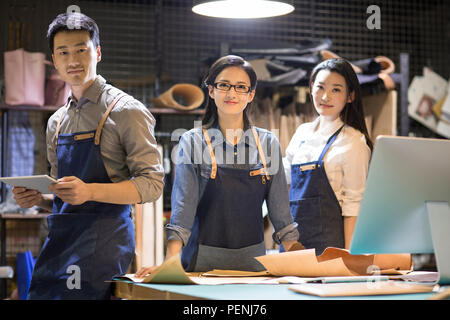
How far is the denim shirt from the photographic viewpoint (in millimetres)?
2645

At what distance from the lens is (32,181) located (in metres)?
2.20

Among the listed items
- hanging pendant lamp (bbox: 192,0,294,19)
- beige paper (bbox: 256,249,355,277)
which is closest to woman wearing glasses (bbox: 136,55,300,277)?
hanging pendant lamp (bbox: 192,0,294,19)

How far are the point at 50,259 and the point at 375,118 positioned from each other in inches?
134

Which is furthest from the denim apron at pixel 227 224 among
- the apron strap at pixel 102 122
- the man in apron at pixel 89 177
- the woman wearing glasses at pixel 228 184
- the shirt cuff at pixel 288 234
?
the apron strap at pixel 102 122

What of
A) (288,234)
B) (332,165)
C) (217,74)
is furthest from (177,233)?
(332,165)

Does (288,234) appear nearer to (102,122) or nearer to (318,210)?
(318,210)

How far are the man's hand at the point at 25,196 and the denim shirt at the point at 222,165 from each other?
55 cm

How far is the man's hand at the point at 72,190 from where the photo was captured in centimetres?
214

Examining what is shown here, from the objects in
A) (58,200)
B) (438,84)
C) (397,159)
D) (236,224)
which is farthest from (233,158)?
(438,84)

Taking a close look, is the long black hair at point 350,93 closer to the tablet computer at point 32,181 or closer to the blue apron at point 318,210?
the blue apron at point 318,210

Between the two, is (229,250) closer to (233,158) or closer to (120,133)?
(233,158)

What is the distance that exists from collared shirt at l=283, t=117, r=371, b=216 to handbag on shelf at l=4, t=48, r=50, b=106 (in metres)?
2.21

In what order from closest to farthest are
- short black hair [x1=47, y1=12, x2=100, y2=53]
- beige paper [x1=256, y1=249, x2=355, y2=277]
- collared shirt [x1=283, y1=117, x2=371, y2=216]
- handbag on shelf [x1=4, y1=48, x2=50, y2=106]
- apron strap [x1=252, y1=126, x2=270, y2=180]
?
beige paper [x1=256, y1=249, x2=355, y2=277], short black hair [x1=47, y1=12, x2=100, y2=53], apron strap [x1=252, y1=126, x2=270, y2=180], collared shirt [x1=283, y1=117, x2=371, y2=216], handbag on shelf [x1=4, y1=48, x2=50, y2=106]

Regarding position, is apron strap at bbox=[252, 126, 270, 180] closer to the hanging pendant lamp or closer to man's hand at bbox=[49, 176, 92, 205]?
the hanging pendant lamp
